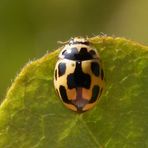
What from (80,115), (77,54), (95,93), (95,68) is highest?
(77,54)

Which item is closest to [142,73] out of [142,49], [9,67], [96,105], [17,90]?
[142,49]

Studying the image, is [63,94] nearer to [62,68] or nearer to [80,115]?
[62,68]

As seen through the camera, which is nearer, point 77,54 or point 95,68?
point 95,68

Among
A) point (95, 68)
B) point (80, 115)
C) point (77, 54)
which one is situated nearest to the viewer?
point (80, 115)

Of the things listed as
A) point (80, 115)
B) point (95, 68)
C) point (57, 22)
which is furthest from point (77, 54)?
point (57, 22)

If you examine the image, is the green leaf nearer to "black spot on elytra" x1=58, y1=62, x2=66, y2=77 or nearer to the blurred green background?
"black spot on elytra" x1=58, y1=62, x2=66, y2=77

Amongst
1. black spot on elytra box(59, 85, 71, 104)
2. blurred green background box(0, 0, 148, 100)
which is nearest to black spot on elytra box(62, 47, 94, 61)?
black spot on elytra box(59, 85, 71, 104)

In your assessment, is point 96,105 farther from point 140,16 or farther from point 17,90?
point 140,16

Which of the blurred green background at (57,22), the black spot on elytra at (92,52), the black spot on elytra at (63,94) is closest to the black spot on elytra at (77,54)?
the black spot on elytra at (92,52)
